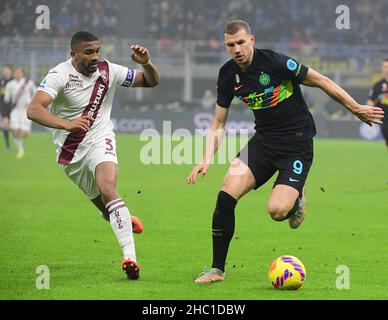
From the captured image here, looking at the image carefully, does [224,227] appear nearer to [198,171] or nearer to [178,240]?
[198,171]

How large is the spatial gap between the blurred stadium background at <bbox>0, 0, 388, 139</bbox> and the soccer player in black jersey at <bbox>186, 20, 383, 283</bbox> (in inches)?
984

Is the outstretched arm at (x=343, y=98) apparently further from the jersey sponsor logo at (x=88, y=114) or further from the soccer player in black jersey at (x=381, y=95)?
the soccer player in black jersey at (x=381, y=95)

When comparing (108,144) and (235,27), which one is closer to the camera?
(235,27)

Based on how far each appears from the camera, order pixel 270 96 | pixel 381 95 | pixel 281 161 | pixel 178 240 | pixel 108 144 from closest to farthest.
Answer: pixel 270 96 < pixel 281 161 < pixel 108 144 < pixel 178 240 < pixel 381 95

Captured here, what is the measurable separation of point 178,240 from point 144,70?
2.90 metres

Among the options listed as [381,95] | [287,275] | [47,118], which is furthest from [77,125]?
[381,95]

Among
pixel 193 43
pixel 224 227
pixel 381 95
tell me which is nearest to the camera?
pixel 224 227

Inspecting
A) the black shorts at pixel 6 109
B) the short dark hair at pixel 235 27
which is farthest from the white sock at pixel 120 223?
the black shorts at pixel 6 109

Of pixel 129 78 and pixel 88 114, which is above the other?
pixel 129 78

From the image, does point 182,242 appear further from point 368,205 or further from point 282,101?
point 368,205

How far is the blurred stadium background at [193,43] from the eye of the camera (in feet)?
119

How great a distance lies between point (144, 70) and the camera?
9164 mm

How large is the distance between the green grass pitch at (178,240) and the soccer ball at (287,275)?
101 millimetres

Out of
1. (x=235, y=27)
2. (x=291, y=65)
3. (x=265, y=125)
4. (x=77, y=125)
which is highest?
(x=235, y=27)
